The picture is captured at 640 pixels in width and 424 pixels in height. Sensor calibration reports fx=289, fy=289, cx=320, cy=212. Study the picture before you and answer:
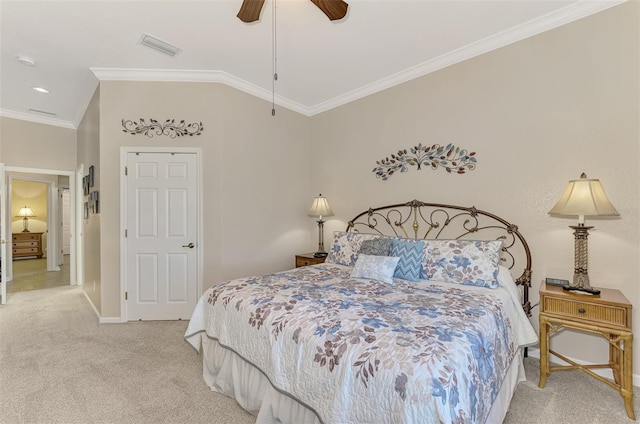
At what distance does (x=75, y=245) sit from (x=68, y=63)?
360 cm

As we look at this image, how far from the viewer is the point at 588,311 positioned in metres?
1.99

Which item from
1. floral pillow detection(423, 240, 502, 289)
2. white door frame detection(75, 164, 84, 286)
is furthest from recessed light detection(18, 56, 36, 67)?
floral pillow detection(423, 240, 502, 289)

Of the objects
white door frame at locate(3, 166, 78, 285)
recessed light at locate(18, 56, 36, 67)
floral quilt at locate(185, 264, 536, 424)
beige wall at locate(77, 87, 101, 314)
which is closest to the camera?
floral quilt at locate(185, 264, 536, 424)

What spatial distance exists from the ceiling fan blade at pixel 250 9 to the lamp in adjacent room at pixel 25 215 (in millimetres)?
9982

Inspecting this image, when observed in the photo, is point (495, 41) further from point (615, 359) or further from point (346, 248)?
point (615, 359)

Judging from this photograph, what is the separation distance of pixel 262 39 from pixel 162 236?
2524 millimetres

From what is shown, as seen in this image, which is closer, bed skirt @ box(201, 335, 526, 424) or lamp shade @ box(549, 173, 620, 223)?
bed skirt @ box(201, 335, 526, 424)

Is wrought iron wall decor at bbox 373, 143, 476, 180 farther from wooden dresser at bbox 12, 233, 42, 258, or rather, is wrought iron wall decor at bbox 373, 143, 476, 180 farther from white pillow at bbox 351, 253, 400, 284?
wooden dresser at bbox 12, 233, 42, 258

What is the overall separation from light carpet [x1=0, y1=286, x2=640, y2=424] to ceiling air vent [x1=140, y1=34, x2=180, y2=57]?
3.02m

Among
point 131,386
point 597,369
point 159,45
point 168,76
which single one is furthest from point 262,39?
point 597,369

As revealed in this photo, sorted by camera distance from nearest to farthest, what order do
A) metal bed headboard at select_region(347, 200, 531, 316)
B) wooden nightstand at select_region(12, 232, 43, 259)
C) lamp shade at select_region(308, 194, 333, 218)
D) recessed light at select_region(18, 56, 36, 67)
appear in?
metal bed headboard at select_region(347, 200, 531, 316) → recessed light at select_region(18, 56, 36, 67) → lamp shade at select_region(308, 194, 333, 218) → wooden nightstand at select_region(12, 232, 43, 259)

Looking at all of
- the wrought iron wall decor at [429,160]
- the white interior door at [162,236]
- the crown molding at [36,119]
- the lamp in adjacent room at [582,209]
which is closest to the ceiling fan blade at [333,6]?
the wrought iron wall decor at [429,160]

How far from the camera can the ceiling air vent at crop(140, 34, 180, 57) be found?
111 inches

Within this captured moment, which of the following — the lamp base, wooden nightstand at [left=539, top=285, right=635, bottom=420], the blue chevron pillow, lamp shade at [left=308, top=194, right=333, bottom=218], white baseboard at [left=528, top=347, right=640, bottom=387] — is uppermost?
lamp shade at [left=308, top=194, right=333, bottom=218]
